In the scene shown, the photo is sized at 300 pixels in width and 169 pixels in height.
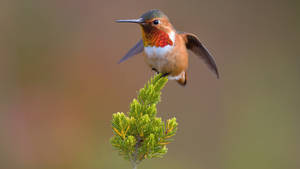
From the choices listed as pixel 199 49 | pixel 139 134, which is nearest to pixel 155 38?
pixel 199 49

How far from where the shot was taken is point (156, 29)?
1717mm

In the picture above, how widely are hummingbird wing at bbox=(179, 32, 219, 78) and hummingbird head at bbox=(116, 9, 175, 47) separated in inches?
6.5

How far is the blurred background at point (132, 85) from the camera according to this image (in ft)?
10.3

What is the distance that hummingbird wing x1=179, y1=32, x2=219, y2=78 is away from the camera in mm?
1913

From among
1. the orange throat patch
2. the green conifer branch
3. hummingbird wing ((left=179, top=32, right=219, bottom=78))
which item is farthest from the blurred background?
the green conifer branch

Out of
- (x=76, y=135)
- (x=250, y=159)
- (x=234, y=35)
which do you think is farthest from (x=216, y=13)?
(x=76, y=135)

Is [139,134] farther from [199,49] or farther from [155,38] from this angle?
[199,49]

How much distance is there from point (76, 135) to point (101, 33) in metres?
1.21

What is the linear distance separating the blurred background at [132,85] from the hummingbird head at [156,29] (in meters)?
1.61

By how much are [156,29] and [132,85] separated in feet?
6.64

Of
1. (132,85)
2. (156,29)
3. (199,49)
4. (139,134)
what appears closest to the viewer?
(139,134)

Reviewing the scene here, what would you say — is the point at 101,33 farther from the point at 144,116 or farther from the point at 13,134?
the point at 144,116

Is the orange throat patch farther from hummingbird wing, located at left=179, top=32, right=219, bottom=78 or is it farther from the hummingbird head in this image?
hummingbird wing, located at left=179, top=32, right=219, bottom=78

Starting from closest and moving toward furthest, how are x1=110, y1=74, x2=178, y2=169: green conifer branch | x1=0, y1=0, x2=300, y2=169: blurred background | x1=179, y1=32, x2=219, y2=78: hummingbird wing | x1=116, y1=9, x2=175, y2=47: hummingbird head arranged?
x1=110, y1=74, x2=178, y2=169: green conifer branch < x1=116, y1=9, x2=175, y2=47: hummingbird head < x1=179, y1=32, x2=219, y2=78: hummingbird wing < x1=0, y1=0, x2=300, y2=169: blurred background
